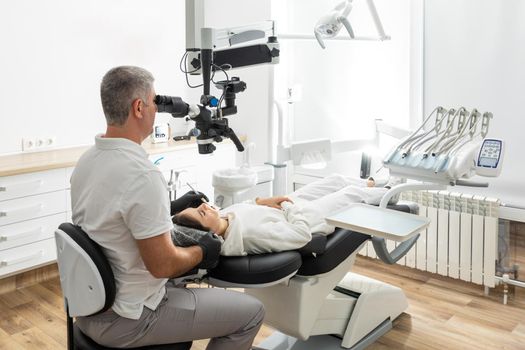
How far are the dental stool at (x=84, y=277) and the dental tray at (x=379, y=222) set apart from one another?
0.68 m

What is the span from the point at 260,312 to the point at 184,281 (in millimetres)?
285

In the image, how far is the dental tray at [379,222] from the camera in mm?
1651

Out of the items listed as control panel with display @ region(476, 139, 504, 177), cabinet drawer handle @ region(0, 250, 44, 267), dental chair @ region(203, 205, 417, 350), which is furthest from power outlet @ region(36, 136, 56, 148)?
control panel with display @ region(476, 139, 504, 177)

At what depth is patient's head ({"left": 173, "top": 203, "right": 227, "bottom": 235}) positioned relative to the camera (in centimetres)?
176

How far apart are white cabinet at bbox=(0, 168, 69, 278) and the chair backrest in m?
1.50

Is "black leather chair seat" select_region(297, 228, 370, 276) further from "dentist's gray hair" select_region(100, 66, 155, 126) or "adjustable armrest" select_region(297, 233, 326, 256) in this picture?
"dentist's gray hair" select_region(100, 66, 155, 126)

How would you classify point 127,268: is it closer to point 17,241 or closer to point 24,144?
point 17,241

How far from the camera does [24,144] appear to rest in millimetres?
3236

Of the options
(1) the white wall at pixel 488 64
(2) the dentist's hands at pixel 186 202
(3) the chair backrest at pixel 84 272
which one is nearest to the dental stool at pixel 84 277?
(3) the chair backrest at pixel 84 272

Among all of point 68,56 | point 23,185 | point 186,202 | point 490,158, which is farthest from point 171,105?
point 68,56

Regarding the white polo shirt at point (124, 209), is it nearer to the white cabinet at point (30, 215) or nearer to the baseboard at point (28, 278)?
the white cabinet at point (30, 215)

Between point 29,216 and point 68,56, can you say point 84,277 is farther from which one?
point 68,56

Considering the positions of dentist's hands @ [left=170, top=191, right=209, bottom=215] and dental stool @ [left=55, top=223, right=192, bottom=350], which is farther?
dentist's hands @ [left=170, top=191, right=209, bottom=215]

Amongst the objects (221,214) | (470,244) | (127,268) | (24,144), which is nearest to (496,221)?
(470,244)
